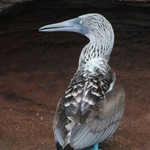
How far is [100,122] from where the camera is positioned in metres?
4.40

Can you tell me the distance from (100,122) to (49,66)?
2.64 metres

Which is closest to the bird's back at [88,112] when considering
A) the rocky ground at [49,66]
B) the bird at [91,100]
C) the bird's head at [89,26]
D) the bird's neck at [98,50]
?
the bird at [91,100]

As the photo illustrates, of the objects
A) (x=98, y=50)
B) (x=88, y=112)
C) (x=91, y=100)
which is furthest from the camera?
(x=98, y=50)

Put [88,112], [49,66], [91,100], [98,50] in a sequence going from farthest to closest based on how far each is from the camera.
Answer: [49,66]
[98,50]
[91,100]
[88,112]

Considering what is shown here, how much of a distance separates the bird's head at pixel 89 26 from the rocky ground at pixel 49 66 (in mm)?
517

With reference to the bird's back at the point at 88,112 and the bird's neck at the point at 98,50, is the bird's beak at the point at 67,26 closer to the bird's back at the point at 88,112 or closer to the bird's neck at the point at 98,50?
the bird's neck at the point at 98,50

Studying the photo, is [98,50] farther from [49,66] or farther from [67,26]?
[49,66]

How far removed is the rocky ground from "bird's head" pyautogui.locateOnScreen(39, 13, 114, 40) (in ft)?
1.70

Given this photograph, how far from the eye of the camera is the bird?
4262 millimetres

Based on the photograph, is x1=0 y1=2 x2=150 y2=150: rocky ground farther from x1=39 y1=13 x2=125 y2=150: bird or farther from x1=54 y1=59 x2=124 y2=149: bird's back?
x1=54 y1=59 x2=124 y2=149: bird's back

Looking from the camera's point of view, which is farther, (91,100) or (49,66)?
(49,66)

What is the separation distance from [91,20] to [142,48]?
1.44 meters

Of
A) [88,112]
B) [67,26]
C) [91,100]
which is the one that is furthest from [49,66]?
[88,112]

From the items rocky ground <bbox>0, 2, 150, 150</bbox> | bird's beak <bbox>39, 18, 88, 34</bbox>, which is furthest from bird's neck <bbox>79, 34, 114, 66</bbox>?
rocky ground <bbox>0, 2, 150, 150</bbox>
